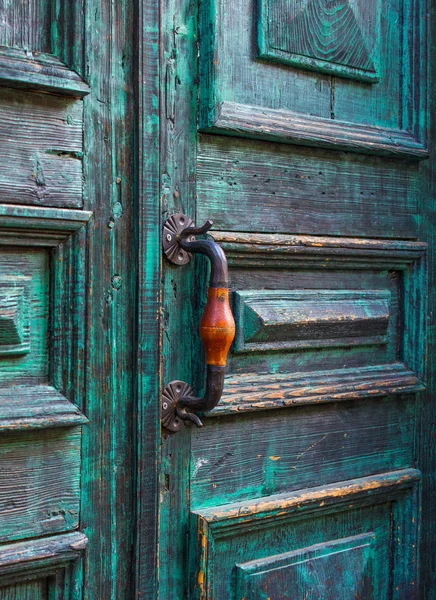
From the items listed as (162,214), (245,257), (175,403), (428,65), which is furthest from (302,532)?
(428,65)

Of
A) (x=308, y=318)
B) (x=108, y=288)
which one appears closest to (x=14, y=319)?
(x=108, y=288)

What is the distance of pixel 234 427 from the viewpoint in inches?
41.9

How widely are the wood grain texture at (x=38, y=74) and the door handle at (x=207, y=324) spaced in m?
0.22

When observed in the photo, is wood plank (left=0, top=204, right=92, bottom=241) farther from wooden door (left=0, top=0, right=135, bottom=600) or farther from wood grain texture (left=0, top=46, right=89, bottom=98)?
wood grain texture (left=0, top=46, right=89, bottom=98)

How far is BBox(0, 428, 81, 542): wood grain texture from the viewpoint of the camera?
2.81ft

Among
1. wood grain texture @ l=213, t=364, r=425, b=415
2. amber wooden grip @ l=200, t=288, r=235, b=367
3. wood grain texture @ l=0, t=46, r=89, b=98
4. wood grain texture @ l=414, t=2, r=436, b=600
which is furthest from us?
wood grain texture @ l=414, t=2, r=436, b=600

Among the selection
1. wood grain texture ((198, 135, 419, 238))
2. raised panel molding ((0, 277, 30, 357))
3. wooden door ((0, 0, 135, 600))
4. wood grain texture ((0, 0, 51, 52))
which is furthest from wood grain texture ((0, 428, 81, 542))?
wood grain texture ((0, 0, 51, 52))

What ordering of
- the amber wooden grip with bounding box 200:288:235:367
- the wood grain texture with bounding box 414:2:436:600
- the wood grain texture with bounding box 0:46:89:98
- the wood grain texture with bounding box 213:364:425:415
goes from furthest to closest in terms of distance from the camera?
the wood grain texture with bounding box 414:2:436:600 < the wood grain texture with bounding box 213:364:425:415 < the amber wooden grip with bounding box 200:288:235:367 < the wood grain texture with bounding box 0:46:89:98

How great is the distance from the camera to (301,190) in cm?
113

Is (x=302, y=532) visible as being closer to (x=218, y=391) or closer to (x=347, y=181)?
(x=218, y=391)

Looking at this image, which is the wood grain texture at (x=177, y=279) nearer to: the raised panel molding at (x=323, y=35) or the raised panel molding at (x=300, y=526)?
the raised panel molding at (x=300, y=526)

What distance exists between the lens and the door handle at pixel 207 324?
37.3 inches

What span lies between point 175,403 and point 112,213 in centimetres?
28

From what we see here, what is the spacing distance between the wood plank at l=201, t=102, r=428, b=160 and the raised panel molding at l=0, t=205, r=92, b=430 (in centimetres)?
27
